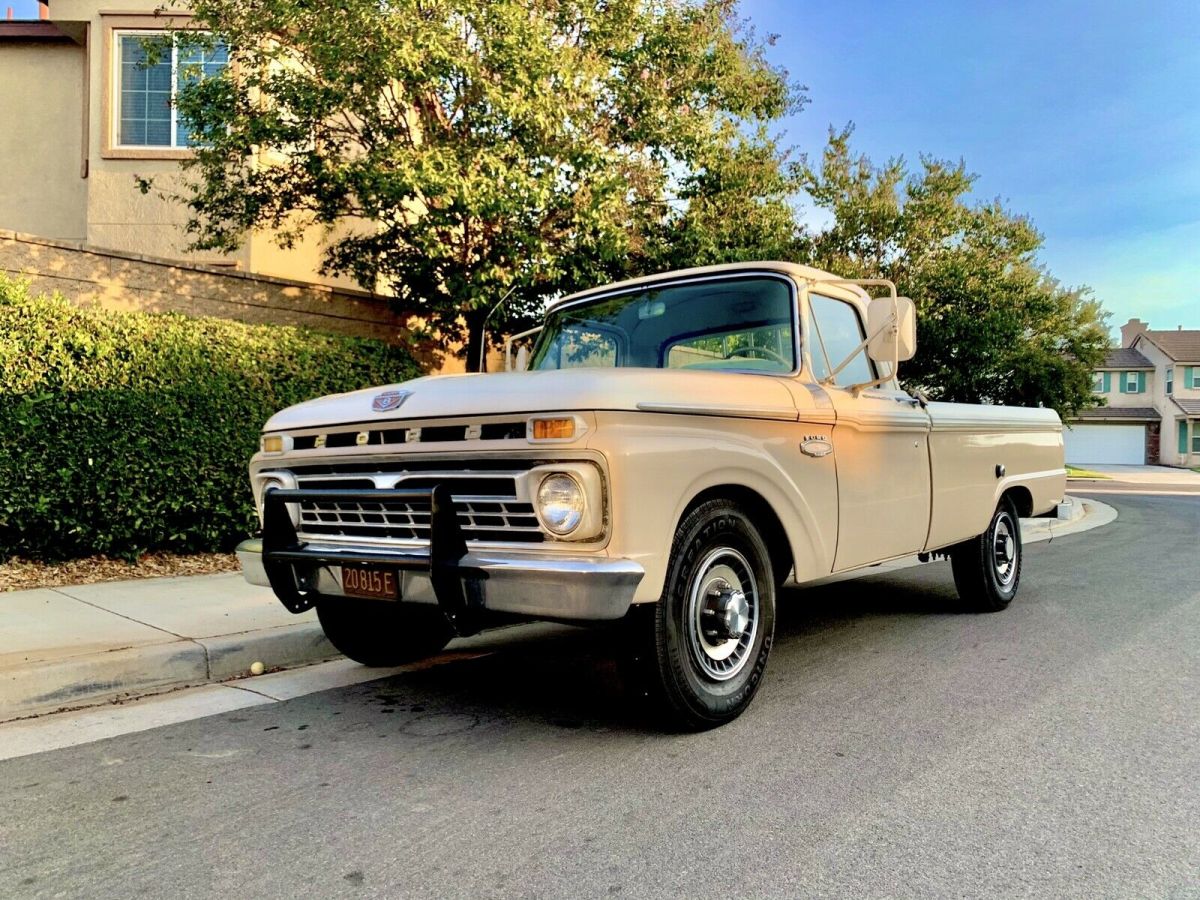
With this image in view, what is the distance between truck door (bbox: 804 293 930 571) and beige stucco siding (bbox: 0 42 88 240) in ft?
45.3

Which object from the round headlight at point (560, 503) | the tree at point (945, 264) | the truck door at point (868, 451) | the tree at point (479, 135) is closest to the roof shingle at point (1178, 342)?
the tree at point (945, 264)

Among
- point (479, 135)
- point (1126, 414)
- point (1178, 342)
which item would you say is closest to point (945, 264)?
point (479, 135)

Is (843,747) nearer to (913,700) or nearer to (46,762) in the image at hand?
(913,700)

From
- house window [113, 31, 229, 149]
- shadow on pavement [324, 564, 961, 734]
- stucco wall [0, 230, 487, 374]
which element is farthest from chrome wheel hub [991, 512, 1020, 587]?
house window [113, 31, 229, 149]

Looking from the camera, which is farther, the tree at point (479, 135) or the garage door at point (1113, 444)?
the garage door at point (1113, 444)

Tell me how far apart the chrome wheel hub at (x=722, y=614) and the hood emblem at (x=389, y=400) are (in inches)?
56.8

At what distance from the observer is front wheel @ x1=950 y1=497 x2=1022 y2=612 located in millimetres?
6305

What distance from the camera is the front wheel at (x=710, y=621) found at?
3479mm

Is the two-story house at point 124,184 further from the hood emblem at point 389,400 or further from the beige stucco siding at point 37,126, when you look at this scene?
the hood emblem at point 389,400

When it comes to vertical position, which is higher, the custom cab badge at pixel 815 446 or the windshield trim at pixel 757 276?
the windshield trim at pixel 757 276

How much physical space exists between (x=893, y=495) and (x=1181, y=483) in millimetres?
31087

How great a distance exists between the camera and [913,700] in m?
4.28

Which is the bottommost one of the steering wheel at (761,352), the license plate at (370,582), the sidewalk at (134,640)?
the sidewalk at (134,640)

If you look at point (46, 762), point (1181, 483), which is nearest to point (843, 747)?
point (46, 762)
